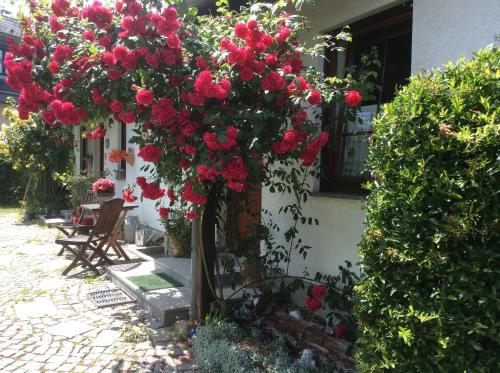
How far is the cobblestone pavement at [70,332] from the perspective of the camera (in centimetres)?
339

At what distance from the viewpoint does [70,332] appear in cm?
400

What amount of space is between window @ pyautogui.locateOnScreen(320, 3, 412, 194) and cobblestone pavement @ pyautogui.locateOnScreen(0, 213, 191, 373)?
7.05 ft

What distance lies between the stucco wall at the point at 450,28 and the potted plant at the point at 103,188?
7276mm

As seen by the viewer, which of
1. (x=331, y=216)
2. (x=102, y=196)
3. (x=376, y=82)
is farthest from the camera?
(x=102, y=196)

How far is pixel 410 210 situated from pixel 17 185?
669 inches

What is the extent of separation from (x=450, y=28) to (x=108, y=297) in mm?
4543

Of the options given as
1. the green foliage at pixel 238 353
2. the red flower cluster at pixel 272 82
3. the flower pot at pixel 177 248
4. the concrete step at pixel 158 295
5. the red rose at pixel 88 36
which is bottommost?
the concrete step at pixel 158 295

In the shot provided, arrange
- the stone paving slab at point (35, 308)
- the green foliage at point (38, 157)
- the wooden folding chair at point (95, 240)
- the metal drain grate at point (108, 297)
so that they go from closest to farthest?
the stone paving slab at point (35, 308)
the metal drain grate at point (108, 297)
the wooden folding chair at point (95, 240)
the green foliage at point (38, 157)

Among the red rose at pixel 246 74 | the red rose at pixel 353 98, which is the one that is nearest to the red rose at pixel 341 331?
the red rose at pixel 353 98

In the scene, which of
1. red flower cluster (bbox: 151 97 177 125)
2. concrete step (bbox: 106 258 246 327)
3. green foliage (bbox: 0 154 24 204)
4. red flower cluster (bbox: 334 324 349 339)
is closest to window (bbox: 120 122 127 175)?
concrete step (bbox: 106 258 246 327)

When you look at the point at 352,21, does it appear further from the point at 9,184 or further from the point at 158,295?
the point at 9,184

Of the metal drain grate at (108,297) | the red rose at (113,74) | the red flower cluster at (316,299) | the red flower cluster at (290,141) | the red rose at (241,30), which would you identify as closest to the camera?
the red rose at (241,30)

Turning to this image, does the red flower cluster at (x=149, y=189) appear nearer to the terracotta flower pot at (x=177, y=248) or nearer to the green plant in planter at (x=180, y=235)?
the green plant in planter at (x=180, y=235)

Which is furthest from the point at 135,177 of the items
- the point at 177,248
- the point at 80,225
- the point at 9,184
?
the point at 9,184
